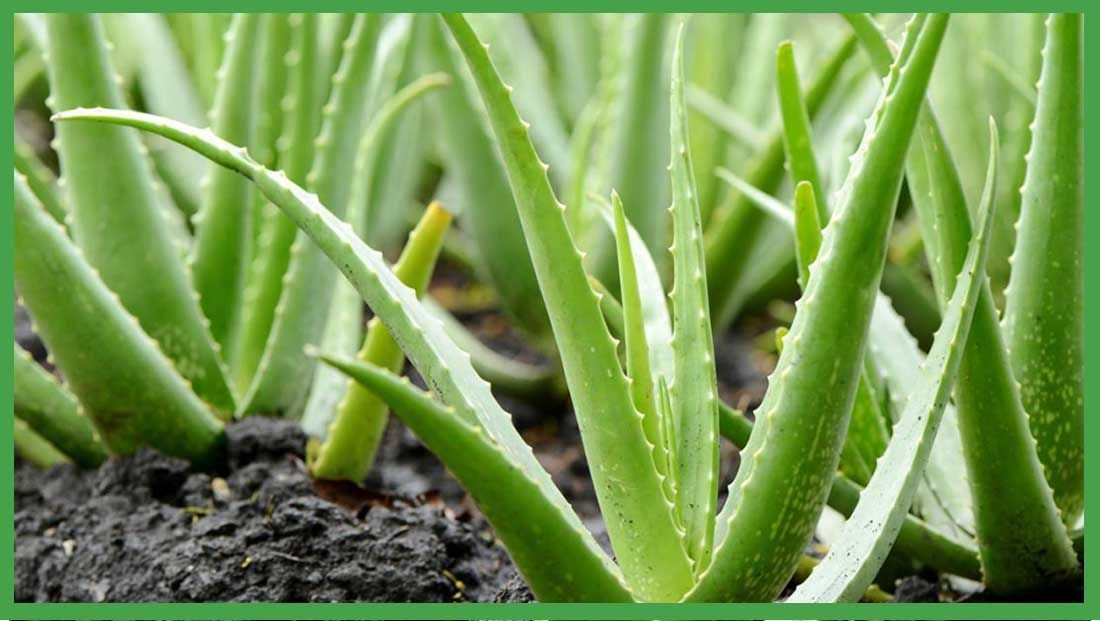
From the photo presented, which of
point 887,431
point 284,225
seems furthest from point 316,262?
point 887,431

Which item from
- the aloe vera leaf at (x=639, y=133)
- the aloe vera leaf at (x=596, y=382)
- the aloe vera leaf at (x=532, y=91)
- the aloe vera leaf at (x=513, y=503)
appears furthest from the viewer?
the aloe vera leaf at (x=532, y=91)

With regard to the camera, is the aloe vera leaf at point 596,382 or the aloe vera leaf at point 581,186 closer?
the aloe vera leaf at point 596,382

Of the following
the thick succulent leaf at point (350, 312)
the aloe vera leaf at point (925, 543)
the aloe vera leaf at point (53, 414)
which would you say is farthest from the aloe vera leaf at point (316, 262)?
the aloe vera leaf at point (925, 543)

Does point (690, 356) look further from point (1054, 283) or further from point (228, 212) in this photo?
point (228, 212)

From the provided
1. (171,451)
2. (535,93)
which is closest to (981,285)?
(171,451)

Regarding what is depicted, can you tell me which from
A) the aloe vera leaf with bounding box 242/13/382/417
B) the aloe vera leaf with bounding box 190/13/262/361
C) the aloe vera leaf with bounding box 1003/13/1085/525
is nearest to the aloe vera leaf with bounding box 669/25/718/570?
the aloe vera leaf with bounding box 1003/13/1085/525

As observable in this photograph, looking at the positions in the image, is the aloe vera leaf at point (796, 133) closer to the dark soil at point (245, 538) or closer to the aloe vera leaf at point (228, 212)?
the dark soil at point (245, 538)

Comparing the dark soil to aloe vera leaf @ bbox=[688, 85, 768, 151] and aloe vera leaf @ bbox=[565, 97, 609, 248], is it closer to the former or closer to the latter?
aloe vera leaf @ bbox=[565, 97, 609, 248]
